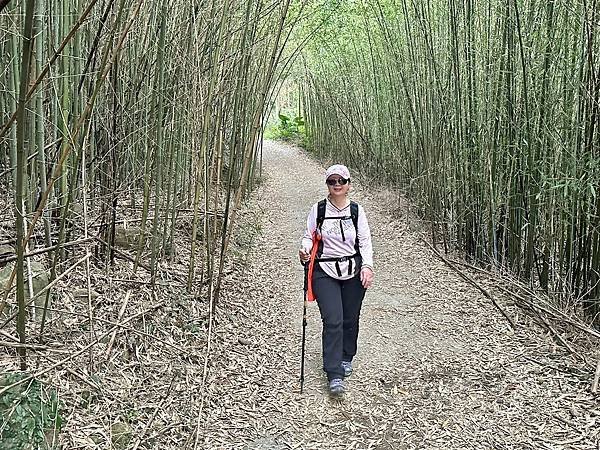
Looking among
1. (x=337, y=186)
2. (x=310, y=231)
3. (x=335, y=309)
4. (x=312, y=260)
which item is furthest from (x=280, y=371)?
(x=337, y=186)

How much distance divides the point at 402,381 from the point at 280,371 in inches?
24.5

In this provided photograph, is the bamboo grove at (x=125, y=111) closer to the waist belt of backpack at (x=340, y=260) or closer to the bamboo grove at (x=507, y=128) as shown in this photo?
the waist belt of backpack at (x=340, y=260)

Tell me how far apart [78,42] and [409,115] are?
15.1ft

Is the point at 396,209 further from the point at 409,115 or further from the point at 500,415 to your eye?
the point at 500,415

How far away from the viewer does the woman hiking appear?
9.40 feet

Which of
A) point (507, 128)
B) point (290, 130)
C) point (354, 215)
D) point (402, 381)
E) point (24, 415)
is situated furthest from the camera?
point (290, 130)

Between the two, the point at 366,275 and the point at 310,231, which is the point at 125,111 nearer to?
the point at 310,231

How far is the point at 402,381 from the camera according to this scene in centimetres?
310

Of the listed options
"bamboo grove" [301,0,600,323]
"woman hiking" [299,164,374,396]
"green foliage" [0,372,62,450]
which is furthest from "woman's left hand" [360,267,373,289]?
"green foliage" [0,372,62,450]

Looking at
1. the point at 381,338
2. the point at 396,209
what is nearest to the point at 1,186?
the point at 381,338

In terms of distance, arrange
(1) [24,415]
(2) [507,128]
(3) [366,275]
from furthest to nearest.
Answer: (2) [507,128] < (3) [366,275] < (1) [24,415]

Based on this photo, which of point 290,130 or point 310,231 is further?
point 290,130

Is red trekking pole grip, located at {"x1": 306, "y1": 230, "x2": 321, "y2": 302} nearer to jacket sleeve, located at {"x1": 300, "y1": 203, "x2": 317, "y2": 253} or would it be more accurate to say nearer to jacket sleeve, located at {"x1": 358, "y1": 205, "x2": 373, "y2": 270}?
jacket sleeve, located at {"x1": 300, "y1": 203, "x2": 317, "y2": 253}

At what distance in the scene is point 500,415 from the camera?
268 centimetres
